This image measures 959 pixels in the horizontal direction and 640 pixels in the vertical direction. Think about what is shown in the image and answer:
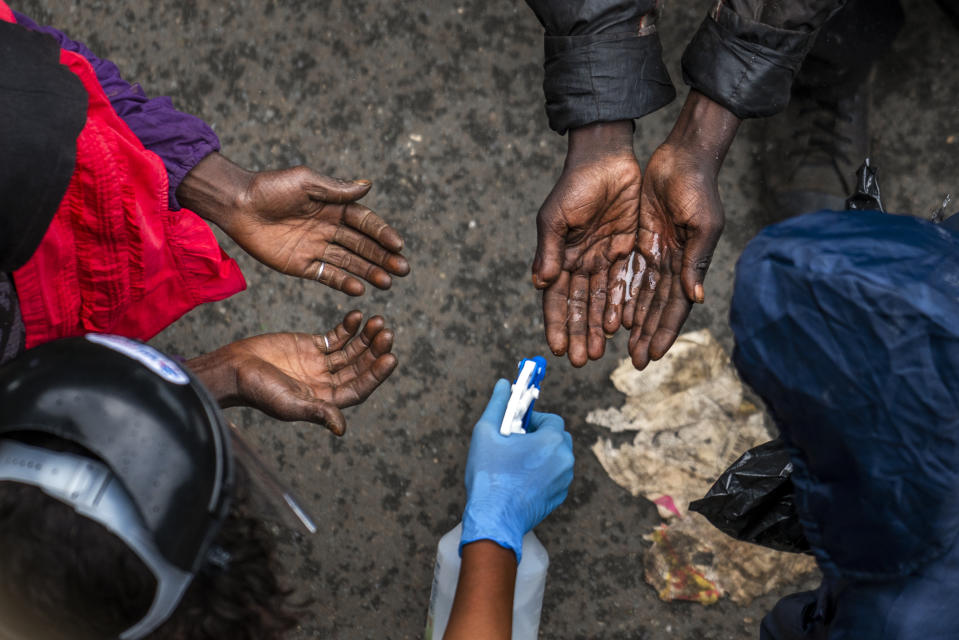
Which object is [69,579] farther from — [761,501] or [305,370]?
[761,501]

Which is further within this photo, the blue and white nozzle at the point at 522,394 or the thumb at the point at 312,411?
the blue and white nozzle at the point at 522,394

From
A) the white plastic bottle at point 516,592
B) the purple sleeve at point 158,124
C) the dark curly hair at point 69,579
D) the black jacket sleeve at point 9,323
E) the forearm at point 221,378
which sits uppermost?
the purple sleeve at point 158,124

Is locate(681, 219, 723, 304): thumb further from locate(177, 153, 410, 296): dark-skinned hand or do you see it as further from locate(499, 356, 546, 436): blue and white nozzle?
locate(177, 153, 410, 296): dark-skinned hand

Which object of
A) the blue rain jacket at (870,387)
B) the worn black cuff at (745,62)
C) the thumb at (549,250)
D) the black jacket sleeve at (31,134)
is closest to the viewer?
the blue rain jacket at (870,387)

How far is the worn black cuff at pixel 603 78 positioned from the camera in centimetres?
191

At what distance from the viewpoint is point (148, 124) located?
1754mm

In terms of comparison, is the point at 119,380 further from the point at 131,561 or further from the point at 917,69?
the point at 917,69

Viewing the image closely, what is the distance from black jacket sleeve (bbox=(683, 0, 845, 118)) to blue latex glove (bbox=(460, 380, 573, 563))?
1056 millimetres

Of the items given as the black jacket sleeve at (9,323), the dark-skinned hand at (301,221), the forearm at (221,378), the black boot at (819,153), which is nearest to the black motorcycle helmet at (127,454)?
the black jacket sleeve at (9,323)

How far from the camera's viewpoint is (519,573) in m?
2.08

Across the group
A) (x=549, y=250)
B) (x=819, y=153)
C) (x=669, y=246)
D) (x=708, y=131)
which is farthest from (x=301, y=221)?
(x=819, y=153)

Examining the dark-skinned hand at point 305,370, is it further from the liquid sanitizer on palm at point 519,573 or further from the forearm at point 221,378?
the liquid sanitizer on palm at point 519,573

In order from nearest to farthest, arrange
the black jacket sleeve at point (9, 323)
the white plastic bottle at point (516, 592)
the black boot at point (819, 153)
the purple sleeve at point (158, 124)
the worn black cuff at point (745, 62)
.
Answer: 1. the black jacket sleeve at point (9, 323)
2. the purple sleeve at point (158, 124)
3. the worn black cuff at point (745, 62)
4. the white plastic bottle at point (516, 592)
5. the black boot at point (819, 153)

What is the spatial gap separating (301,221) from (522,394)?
820mm
